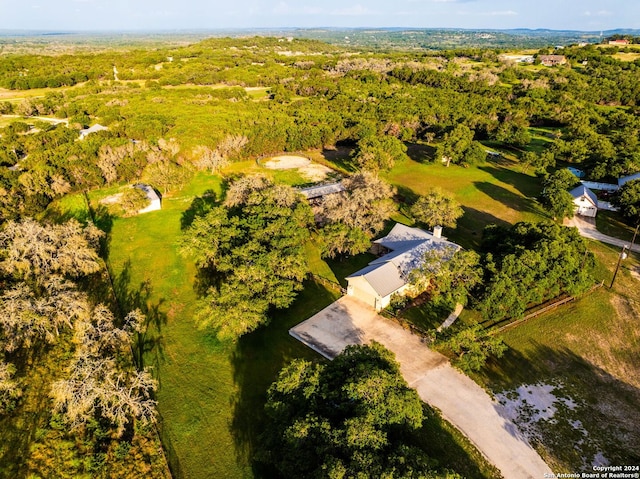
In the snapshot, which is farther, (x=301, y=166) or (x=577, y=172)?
(x=301, y=166)

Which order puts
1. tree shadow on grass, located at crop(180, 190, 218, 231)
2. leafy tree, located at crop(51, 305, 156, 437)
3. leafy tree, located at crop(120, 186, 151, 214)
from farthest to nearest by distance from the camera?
leafy tree, located at crop(120, 186, 151, 214) → tree shadow on grass, located at crop(180, 190, 218, 231) → leafy tree, located at crop(51, 305, 156, 437)

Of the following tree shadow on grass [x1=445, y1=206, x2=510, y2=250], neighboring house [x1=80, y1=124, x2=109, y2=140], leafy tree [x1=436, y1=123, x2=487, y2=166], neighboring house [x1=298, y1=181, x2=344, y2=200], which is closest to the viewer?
tree shadow on grass [x1=445, y1=206, x2=510, y2=250]

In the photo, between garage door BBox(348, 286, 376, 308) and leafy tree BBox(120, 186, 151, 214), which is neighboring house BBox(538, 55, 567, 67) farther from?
leafy tree BBox(120, 186, 151, 214)

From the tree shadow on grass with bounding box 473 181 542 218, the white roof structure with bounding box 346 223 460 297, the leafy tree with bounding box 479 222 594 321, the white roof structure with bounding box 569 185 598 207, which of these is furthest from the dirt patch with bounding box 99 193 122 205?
the white roof structure with bounding box 569 185 598 207

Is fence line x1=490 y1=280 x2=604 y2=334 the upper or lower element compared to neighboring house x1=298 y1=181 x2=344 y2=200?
lower

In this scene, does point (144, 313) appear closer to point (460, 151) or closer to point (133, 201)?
point (133, 201)

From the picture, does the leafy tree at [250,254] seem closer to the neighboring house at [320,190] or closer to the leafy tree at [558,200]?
the neighboring house at [320,190]

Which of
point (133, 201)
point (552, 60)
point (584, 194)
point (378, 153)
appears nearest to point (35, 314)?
point (133, 201)

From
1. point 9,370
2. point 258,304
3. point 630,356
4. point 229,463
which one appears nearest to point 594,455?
point 630,356
